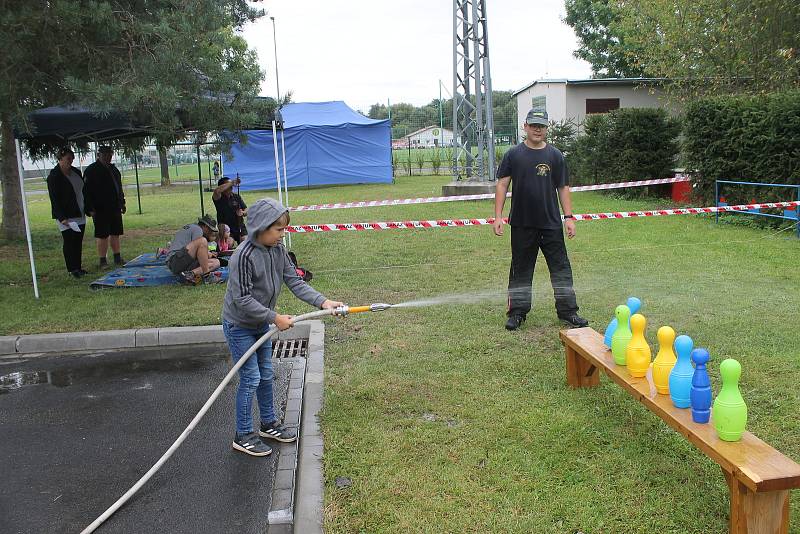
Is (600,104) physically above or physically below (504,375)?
above

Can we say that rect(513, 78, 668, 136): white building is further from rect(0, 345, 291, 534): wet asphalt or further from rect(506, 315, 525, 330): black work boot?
rect(0, 345, 291, 534): wet asphalt

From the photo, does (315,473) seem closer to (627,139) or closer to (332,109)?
(627,139)

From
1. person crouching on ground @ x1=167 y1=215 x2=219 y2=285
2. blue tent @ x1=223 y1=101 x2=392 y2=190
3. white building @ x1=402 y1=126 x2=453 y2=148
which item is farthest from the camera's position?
white building @ x1=402 y1=126 x2=453 y2=148

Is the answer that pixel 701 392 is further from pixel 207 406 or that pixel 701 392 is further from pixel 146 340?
pixel 146 340

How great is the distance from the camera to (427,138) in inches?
1507

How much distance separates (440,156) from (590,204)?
18.7 metres

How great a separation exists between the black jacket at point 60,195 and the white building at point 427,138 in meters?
29.0

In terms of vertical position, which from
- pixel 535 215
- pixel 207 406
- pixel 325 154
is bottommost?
pixel 207 406

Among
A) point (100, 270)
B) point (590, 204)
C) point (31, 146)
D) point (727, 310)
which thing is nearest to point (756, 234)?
point (727, 310)

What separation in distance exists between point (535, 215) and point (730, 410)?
11.6 feet

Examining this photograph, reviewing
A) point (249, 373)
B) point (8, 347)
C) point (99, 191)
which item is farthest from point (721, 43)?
point (8, 347)

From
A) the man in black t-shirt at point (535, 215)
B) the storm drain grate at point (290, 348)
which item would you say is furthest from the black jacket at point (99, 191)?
the man in black t-shirt at point (535, 215)

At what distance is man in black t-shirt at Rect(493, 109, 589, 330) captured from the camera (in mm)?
6277

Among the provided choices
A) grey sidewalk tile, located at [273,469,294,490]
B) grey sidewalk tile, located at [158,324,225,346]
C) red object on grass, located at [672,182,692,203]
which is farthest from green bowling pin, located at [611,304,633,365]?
red object on grass, located at [672,182,692,203]
